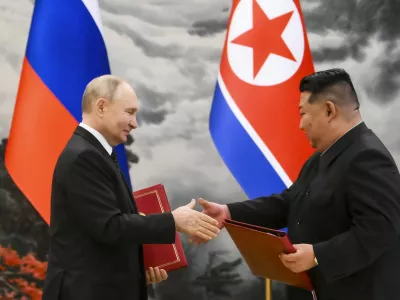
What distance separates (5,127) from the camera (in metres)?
3.35

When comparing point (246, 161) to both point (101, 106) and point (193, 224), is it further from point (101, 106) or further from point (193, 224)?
point (101, 106)

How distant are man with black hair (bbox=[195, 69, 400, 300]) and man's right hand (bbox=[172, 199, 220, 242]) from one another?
1.04 ft

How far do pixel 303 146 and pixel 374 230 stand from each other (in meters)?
1.05

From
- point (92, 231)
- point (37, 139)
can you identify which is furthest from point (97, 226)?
point (37, 139)

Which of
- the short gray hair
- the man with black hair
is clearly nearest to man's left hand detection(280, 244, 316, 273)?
the man with black hair

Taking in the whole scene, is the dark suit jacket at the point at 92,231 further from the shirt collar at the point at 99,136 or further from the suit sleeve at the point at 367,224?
the suit sleeve at the point at 367,224

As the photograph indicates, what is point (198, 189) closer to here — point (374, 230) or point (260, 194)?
point (260, 194)

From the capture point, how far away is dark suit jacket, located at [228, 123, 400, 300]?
159 cm

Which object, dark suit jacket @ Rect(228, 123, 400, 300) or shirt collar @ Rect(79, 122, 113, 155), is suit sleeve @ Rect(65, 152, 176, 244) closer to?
shirt collar @ Rect(79, 122, 113, 155)

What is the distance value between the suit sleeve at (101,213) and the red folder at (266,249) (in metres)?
0.25

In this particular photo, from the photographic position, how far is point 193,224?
1805 millimetres

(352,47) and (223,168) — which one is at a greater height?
(352,47)

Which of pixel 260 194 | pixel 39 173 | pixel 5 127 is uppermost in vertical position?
pixel 5 127

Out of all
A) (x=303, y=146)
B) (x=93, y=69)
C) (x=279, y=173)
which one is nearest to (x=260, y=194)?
(x=279, y=173)
